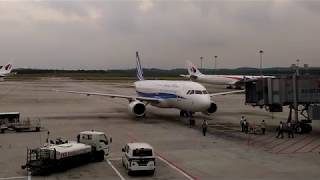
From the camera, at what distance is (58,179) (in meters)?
21.5

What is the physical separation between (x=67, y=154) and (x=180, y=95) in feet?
73.3

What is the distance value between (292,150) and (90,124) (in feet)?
65.9

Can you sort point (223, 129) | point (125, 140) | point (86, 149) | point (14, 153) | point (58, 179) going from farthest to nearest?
1. point (223, 129)
2. point (125, 140)
3. point (14, 153)
4. point (86, 149)
5. point (58, 179)

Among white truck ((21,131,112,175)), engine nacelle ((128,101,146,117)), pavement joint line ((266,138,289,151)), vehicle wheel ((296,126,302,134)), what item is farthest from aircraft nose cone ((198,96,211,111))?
white truck ((21,131,112,175))

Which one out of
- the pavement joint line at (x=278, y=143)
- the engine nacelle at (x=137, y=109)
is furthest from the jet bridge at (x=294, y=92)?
the engine nacelle at (x=137, y=109)

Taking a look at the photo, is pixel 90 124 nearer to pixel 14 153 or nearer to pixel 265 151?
pixel 14 153

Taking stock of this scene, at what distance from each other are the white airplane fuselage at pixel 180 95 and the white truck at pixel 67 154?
1675 cm

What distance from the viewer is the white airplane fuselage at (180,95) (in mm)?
42469

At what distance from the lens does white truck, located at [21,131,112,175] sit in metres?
22.5

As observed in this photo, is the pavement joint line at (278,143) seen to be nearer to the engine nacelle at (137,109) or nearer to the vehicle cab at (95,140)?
the vehicle cab at (95,140)

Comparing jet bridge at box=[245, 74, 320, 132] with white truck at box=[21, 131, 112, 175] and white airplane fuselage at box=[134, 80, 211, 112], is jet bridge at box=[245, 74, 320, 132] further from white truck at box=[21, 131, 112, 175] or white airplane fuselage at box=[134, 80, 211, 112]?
white truck at box=[21, 131, 112, 175]

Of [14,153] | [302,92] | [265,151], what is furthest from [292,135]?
[14,153]

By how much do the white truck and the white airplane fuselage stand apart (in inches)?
660

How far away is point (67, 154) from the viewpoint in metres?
23.4
